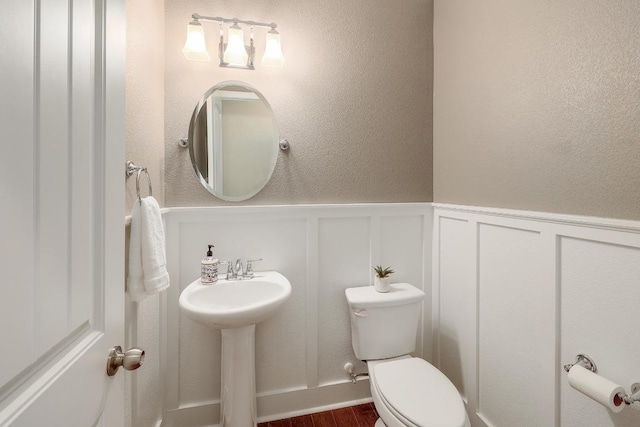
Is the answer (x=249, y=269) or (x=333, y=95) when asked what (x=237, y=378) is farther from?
(x=333, y=95)

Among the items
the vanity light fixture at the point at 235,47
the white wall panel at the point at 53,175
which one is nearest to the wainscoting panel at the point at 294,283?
the vanity light fixture at the point at 235,47

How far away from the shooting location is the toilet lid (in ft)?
3.84

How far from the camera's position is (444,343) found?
73.5 inches

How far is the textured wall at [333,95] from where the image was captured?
5.44 feet

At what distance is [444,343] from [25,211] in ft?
6.62

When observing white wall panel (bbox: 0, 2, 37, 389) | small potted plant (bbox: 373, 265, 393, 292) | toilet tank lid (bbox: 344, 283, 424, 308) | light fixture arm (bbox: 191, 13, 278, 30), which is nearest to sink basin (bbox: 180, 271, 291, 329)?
toilet tank lid (bbox: 344, 283, 424, 308)

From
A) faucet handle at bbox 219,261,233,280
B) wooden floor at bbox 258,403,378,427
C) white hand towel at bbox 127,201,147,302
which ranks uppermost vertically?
white hand towel at bbox 127,201,147,302

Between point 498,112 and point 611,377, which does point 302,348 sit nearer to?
point 611,377

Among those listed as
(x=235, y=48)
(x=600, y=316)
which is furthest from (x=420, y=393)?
(x=235, y=48)

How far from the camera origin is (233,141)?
1.76 m

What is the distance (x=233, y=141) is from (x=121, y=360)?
4.36 feet

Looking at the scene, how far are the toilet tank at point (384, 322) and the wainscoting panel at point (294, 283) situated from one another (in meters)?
0.22

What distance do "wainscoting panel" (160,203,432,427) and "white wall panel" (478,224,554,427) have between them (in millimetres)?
463

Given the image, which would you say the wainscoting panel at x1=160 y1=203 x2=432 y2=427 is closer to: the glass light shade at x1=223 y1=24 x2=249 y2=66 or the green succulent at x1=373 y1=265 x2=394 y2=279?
the green succulent at x1=373 y1=265 x2=394 y2=279
